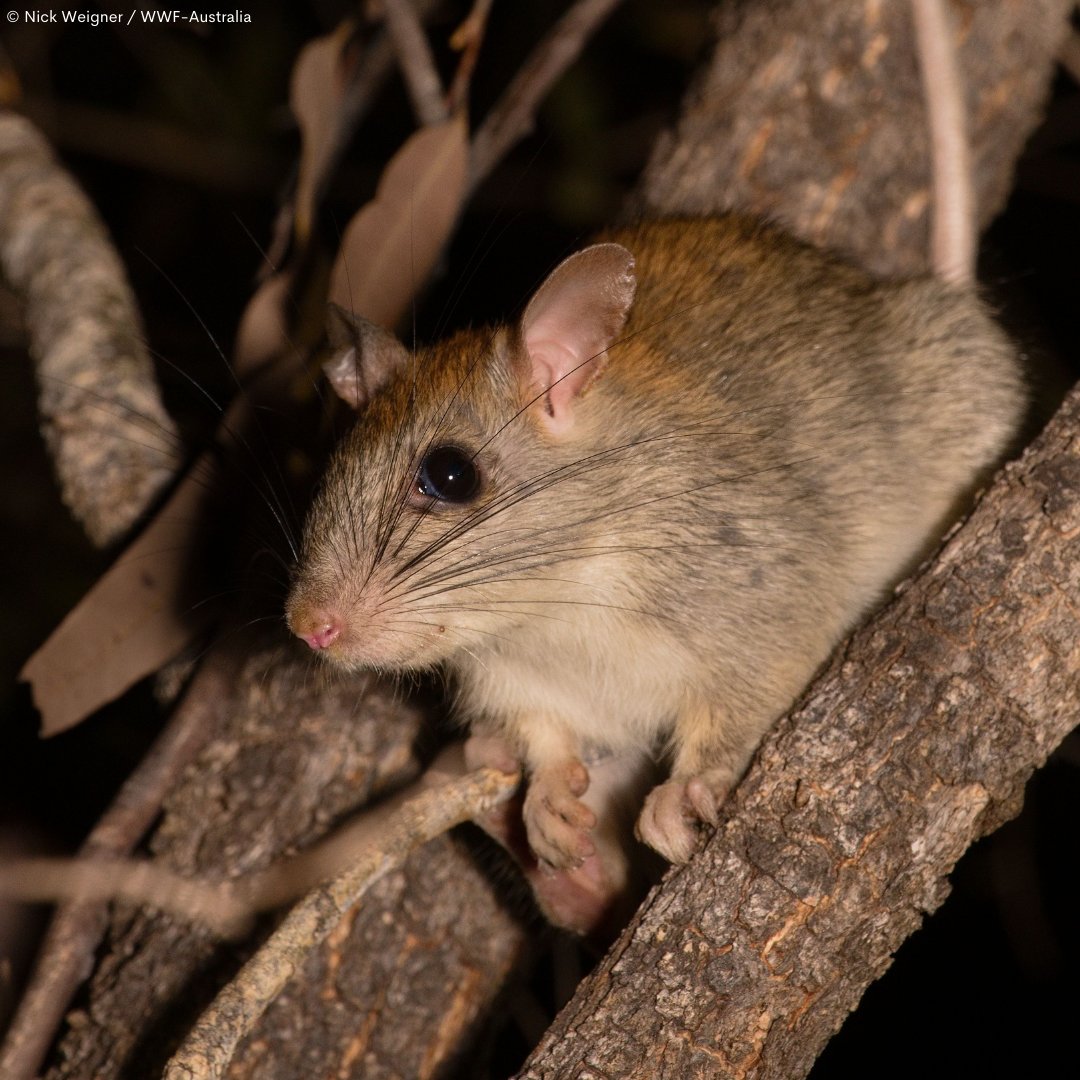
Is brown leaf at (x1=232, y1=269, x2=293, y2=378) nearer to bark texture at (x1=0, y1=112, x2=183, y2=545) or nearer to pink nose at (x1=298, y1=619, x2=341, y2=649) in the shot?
bark texture at (x1=0, y1=112, x2=183, y2=545)

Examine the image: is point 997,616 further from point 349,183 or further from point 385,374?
point 349,183

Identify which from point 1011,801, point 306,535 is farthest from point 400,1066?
point 1011,801

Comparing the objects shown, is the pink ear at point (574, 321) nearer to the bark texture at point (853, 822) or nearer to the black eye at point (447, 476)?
the black eye at point (447, 476)

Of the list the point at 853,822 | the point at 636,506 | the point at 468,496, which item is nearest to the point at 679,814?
the point at 853,822

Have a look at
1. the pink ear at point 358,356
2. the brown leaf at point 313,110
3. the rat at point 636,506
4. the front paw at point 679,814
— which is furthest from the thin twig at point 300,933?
the brown leaf at point 313,110

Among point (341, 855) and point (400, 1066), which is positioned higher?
point (341, 855)

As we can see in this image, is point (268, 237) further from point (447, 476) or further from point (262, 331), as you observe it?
point (447, 476)
